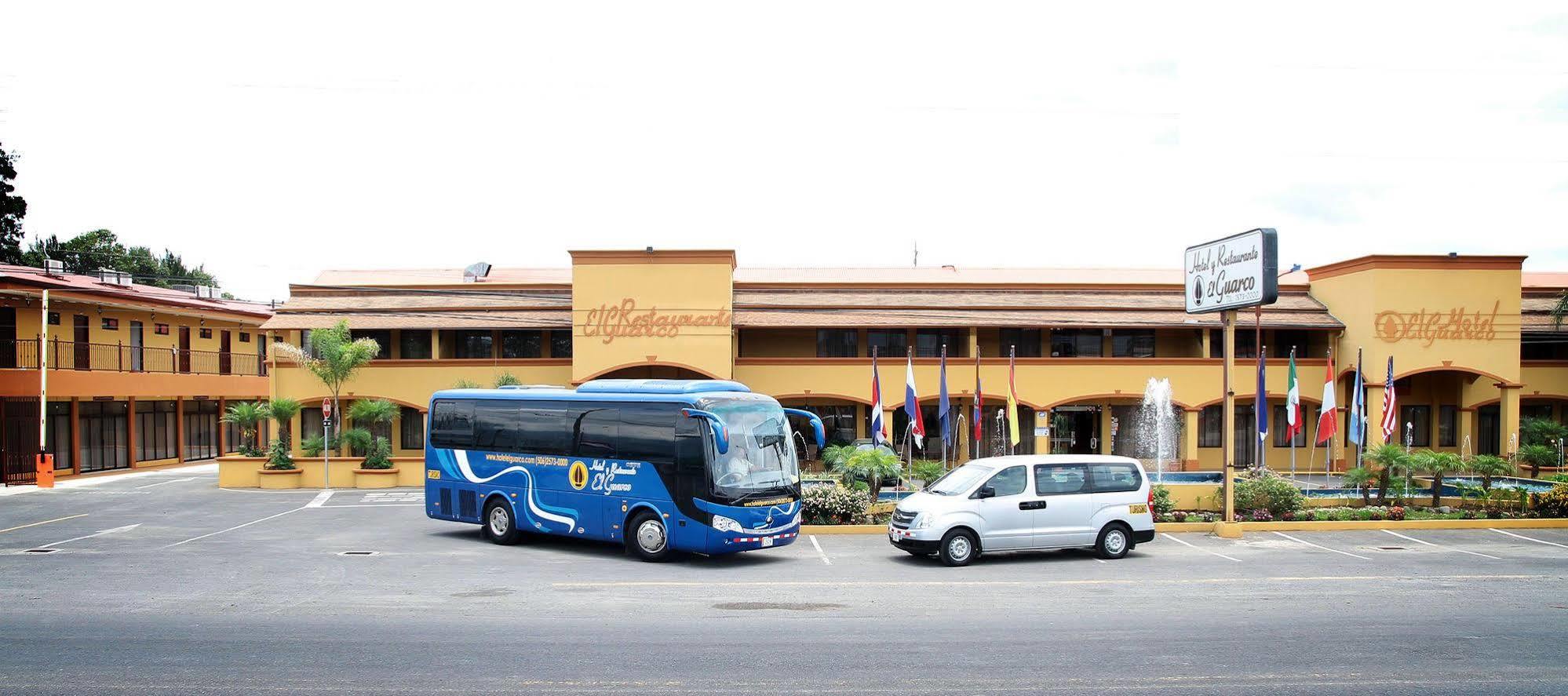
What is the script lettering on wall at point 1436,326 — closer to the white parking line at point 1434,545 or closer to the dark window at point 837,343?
the white parking line at point 1434,545

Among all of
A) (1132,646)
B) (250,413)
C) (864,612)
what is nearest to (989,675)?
(1132,646)

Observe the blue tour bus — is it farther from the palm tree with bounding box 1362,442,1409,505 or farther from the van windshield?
the palm tree with bounding box 1362,442,1409,505

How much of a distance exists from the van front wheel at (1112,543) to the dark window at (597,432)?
847 centimetres

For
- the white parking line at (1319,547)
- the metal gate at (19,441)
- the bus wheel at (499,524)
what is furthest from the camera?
the metal gate at (19,441)

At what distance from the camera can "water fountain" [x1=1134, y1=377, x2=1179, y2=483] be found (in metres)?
33.3

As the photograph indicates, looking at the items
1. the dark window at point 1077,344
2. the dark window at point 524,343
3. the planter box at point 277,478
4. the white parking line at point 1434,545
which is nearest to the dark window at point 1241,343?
the dark window at point 1077,344

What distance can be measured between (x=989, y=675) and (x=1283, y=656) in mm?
3219

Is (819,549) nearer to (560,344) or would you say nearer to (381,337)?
(560,344)

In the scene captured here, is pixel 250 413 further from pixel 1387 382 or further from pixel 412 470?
pixel 1387 382

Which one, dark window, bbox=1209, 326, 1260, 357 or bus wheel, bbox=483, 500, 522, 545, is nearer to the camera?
bus wheel, bbox=483, 500, 522, 545

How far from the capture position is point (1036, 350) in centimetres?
3512

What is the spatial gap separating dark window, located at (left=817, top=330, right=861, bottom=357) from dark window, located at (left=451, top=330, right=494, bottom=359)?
38.5 feet

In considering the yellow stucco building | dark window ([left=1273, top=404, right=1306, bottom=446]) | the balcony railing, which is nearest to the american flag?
the yellow stucco building

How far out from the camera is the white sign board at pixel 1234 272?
742 inches
